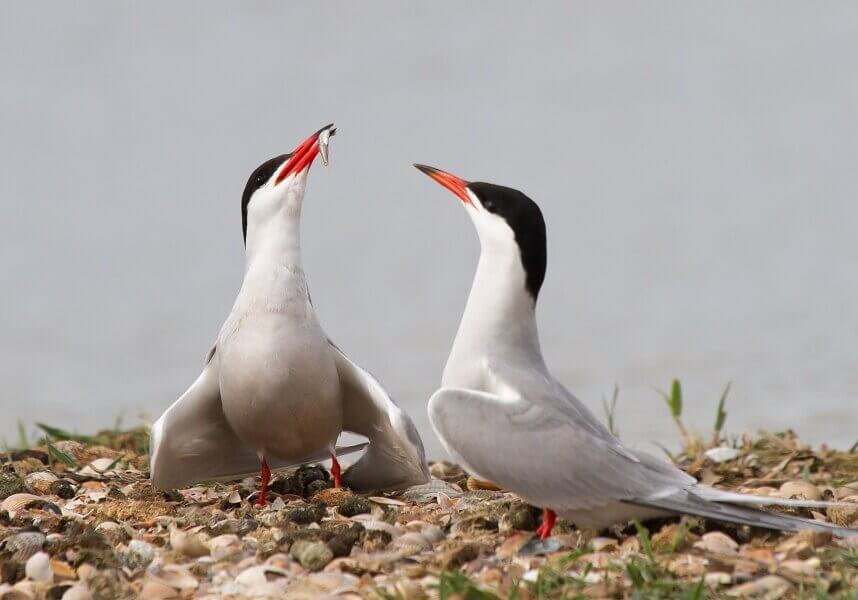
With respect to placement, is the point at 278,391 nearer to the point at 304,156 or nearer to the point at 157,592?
the point at 304,156

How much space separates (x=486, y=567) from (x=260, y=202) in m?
2.58

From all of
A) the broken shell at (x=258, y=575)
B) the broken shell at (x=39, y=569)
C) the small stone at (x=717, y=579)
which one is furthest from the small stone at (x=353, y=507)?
the small stone at (x=717, y=579)

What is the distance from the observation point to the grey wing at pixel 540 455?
4949 millimetres

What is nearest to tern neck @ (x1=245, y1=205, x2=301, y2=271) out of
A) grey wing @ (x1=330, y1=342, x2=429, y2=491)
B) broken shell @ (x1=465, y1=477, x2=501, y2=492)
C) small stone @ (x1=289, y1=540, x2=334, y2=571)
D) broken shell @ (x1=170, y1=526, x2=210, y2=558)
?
grey wing @ (x1=330, y1=342, x2=429, y2=491)

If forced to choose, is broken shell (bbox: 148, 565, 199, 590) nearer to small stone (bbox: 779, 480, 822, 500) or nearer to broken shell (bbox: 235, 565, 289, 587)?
broken shell (bbox: 235, 565, 289, 587)

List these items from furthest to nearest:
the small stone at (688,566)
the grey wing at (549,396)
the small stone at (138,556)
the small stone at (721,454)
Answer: the small stone at (721,454), the grey wing at (549,396), the small stone at (138,556), the small stone at (688,566)

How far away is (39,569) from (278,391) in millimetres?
1643

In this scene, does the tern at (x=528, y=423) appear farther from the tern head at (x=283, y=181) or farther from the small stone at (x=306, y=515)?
the tern head at (x=283, y=181)

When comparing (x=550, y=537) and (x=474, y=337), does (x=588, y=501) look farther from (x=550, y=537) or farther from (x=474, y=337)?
(x=474, y=337)

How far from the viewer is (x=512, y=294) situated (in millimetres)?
5371

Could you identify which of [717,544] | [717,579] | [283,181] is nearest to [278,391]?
[283,181]

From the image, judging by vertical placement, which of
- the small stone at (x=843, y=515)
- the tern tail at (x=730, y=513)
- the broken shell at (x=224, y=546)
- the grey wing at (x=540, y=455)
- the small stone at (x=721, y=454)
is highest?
the grey wing at (x=540, y=455)

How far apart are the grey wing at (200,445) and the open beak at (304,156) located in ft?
3.31

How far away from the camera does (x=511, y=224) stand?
5.38 metres
